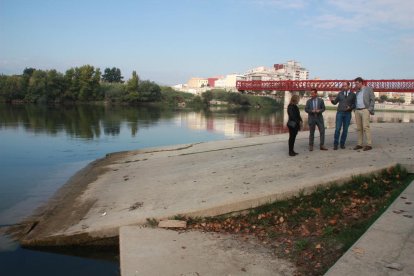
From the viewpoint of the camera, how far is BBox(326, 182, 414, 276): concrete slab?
4492 mm

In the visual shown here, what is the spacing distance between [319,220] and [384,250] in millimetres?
2016

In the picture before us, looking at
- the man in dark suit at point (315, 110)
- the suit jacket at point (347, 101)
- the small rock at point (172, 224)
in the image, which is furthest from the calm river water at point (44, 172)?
the suit jacket at point (347, 101)

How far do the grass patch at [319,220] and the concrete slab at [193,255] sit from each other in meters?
0.31

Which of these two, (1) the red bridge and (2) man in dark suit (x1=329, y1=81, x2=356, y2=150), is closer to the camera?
(2) man in dark suit (x1=329, y1=81, x2=356, y2=150)

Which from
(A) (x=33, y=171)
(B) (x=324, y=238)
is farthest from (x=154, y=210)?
(A) (x=33, y=171)

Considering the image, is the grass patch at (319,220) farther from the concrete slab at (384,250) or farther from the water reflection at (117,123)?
the water reflection at (117,123)

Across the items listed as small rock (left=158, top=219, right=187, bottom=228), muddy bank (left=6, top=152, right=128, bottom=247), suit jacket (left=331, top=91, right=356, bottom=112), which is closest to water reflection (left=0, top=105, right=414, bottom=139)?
muddy bank (left=6, top=152, right=128, bottom=247)

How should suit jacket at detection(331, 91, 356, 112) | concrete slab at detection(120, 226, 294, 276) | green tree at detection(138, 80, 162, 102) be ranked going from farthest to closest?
1. green tree at detection(138, 80, 162, 102)
2. suit jacket at detection(331, 91, 356, 112)
3. concrete slab at detection(120, 226, 294, 276)

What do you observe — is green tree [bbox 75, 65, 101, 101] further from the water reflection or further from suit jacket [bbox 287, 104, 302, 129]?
suit jacket [bbox 287, 104, 302, 129]

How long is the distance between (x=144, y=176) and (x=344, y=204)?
6.94 metres

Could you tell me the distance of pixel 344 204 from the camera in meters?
7.34

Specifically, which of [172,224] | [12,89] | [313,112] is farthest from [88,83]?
[172,224]

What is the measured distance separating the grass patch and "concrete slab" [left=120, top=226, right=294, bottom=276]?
31 centimetres

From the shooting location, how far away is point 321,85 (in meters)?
101
